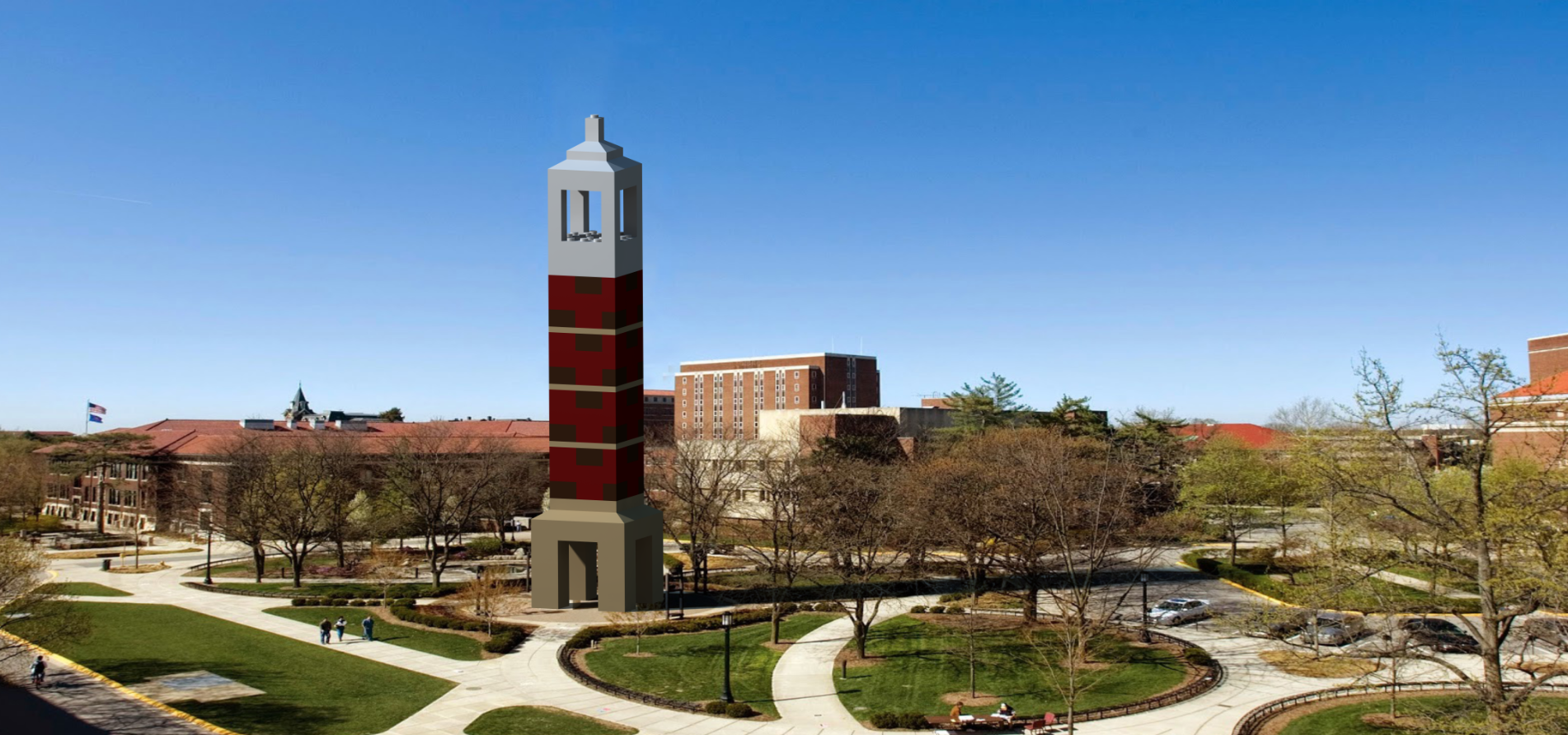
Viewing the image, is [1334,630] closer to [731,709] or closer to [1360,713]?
[1360,713]

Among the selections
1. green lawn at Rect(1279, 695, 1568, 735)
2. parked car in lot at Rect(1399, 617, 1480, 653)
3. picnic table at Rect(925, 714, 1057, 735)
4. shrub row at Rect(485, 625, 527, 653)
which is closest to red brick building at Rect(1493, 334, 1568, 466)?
parked car in lot at Rect(1399, 617, 1480, 653)

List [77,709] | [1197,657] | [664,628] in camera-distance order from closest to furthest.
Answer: [77,709] → [1197,657] → [664,628]

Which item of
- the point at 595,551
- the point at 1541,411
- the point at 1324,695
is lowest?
the point at 1324,695

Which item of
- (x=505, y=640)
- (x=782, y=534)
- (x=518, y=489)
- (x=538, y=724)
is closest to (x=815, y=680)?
(x=538, y=724)

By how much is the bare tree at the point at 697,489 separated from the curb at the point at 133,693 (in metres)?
23.8

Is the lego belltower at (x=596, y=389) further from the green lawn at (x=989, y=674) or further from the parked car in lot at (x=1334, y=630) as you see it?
the parked car in lot at (x=1334, y=630)

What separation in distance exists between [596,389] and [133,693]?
40678mm

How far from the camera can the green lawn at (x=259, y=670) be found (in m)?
33.3

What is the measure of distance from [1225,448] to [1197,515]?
6.39 meters

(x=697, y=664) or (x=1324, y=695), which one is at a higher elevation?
(x=697, y=664)

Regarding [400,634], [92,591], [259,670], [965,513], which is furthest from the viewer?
[92,591]

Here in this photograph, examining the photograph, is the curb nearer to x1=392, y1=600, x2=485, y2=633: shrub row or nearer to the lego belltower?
x1=392, y1=600, x2=485, y2=633: shrub row

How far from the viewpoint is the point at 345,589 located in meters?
59.0

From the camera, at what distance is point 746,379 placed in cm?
14900
